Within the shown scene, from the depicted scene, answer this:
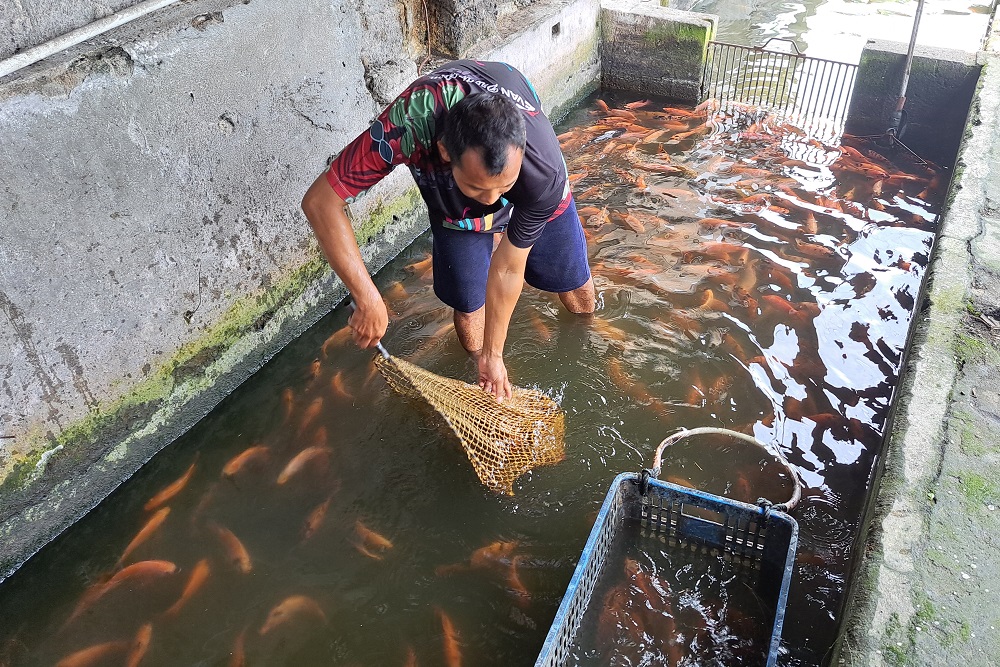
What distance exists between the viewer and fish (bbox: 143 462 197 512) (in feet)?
11.9

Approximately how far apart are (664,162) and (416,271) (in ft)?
8.51

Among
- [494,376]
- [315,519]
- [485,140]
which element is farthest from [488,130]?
[315,519]

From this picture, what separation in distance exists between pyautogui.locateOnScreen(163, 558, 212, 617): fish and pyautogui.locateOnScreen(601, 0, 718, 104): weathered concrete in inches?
249

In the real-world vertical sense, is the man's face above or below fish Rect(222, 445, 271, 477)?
above

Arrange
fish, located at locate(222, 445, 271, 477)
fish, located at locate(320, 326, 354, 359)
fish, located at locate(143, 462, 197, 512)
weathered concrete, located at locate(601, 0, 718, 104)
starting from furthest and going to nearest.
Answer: weathered concrete, located at locate(601, 0, 718, 104) < fish, located at locate(320, 326, 354, 359) < fish, located at locate(222, 445, 271, 477) < fish, located at locate(143, 462, 197, 512)

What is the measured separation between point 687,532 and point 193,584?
86.1 inches

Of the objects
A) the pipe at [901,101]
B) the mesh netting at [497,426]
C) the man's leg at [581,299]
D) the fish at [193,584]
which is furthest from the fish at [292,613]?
the pipe at [901,101]

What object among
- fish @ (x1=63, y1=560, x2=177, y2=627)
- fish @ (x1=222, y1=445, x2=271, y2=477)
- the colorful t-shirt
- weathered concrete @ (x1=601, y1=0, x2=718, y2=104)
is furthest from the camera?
weathered concrete @ (x1=601, y1=0, x2=718, y2=104)

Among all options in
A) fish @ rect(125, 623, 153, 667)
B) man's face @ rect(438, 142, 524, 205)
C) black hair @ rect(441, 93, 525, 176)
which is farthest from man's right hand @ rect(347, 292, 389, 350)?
fish @ rect(125, 623, 153, 667)

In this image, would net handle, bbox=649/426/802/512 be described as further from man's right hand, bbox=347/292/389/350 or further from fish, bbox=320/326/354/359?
fish, bbox=320/326/354/359

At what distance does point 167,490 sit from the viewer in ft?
12.1

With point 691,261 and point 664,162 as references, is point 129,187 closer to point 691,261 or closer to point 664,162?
point 691,261

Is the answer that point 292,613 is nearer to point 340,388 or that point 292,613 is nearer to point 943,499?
point 340,388

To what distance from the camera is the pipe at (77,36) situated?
9.73 feet
